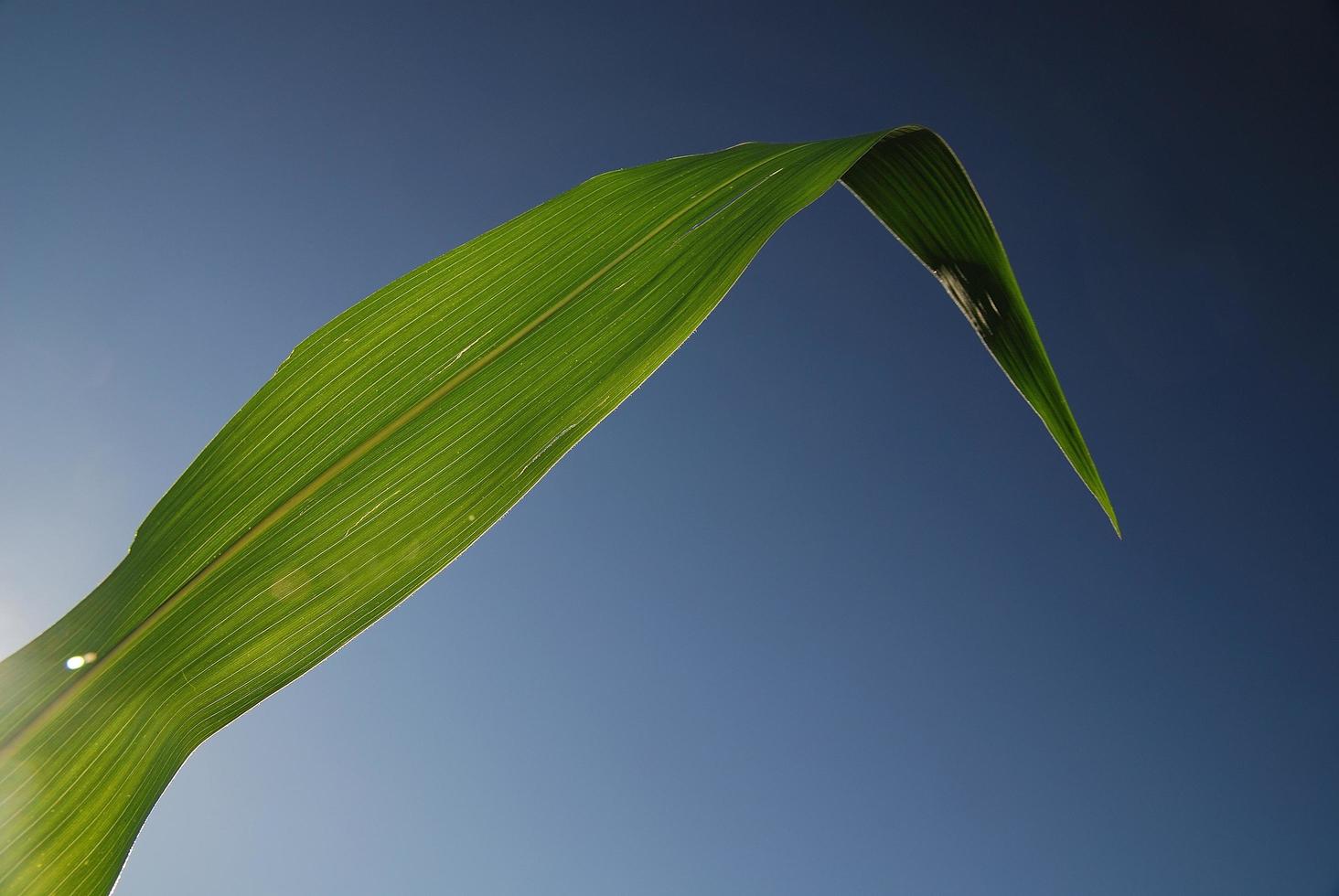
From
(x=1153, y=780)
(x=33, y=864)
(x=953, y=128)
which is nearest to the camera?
(x=33, y=864)

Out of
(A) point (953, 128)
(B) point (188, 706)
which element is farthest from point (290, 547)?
(A) point (953, 128)

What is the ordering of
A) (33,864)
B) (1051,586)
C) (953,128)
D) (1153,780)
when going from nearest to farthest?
(33,864)
(953,128)
(1051,586)
(1153,780)

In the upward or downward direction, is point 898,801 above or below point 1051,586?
below

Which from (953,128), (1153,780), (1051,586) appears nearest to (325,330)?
(953,128)

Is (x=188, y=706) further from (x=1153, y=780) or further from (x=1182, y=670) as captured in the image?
(x=1153, y=780)

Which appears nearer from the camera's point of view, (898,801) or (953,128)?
(953,128)

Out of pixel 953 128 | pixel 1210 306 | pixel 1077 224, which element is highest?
pixel 953 128

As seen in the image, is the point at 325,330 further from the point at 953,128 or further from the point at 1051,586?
the point at 1051,586
